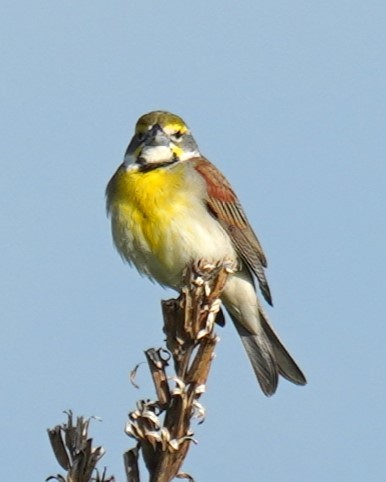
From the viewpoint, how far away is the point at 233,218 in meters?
6.84

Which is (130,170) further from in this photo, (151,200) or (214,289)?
(214,289)

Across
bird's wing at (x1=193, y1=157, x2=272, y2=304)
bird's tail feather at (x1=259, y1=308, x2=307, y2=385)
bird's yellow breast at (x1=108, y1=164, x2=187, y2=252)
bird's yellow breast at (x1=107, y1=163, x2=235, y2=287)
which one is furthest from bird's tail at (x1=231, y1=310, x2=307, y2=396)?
bird's yellow breast at (x1=108, y1=164, x2=187, y2=252)

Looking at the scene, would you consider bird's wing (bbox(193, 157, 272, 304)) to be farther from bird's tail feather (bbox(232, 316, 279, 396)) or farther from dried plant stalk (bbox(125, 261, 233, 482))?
dried plant stalk (bbox(125, 261, 233, 482))

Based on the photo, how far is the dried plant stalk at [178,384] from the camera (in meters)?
2.65

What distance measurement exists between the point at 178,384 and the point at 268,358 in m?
4.13

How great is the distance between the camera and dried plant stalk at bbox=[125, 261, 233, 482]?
104 inches

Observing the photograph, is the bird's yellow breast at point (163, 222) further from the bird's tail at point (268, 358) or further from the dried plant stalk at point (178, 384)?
the dried plant stalk at point (178, 384)

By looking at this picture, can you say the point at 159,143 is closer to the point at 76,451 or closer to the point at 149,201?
the point at 149,201

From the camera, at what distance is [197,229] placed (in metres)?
6.36

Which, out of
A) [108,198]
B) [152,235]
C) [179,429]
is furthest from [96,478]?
[108,198]

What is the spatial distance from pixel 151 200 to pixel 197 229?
335 mm

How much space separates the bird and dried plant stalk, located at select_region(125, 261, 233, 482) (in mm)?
2823

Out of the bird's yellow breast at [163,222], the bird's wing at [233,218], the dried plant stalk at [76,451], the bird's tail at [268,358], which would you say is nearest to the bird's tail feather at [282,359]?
the bird's tail at [268,358]

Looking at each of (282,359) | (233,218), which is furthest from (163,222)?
(282,359)
